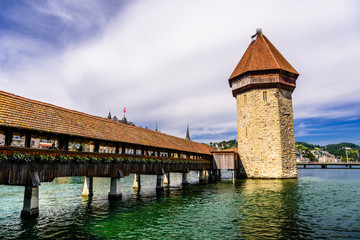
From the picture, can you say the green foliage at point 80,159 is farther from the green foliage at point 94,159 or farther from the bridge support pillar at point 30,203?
the bridge support pillar at point 30,203

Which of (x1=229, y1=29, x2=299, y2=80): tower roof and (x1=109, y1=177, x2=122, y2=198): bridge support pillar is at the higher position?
(x1=229, y1=29, x2=299, y2=80): tower roof

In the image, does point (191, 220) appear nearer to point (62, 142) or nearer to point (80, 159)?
point (80, 159)

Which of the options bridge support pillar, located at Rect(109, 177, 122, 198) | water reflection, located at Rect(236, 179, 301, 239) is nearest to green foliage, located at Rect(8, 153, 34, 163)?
bridge support pillar, located at Rect(109, 177, 122, 198)

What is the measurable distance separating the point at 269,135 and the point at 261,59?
10.2 metres

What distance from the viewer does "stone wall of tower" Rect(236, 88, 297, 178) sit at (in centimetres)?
2841

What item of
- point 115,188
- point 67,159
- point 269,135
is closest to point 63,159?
point 67,159

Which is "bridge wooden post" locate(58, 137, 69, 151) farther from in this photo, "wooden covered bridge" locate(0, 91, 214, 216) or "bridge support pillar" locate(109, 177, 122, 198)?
"bridge support pillar" locate(109, 177, 122, 198)

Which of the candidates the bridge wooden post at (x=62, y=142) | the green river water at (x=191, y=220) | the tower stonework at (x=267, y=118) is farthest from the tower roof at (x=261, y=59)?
the bridge wooden post at (x=62, y=142)

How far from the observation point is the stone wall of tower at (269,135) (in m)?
28.4

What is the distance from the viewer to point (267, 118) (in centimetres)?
2914

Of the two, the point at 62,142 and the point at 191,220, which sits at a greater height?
the point at 62,142

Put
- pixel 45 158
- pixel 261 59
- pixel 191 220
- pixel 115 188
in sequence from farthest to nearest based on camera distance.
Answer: pixel 261 59, pixel 115 188, pixel 45 158, pixel 191 220

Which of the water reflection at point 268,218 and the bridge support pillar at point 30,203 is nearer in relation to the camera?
the water reflection at point 268,218

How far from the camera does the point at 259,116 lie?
29547mm
